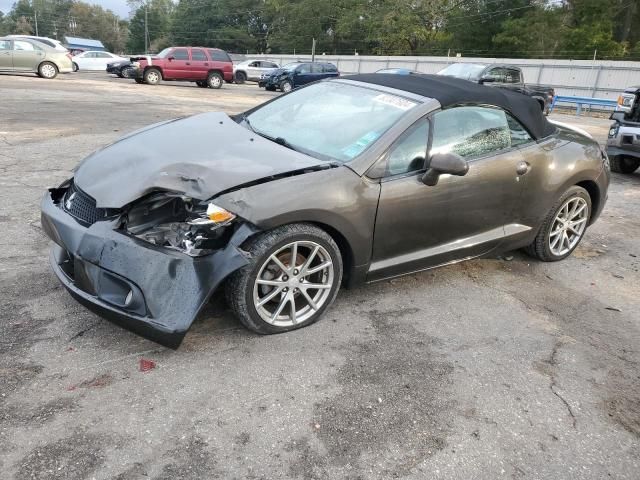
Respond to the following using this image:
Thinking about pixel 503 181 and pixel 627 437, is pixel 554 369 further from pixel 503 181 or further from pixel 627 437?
pixel 503 181

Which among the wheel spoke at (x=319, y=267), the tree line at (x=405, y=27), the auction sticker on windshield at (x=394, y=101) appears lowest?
the wheel spoke at (x=319, y=267)

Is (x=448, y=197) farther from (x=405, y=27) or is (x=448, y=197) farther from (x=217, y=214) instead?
(x=405, y=27)

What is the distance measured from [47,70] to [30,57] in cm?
78

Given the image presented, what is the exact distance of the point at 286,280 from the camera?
3.21 m

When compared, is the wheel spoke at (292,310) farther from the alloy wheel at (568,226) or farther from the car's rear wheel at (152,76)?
the car's rear wheel at (152,76)

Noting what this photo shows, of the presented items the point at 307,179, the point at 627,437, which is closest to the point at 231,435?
the point at 307,179

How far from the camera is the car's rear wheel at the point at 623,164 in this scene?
9047 millimetres

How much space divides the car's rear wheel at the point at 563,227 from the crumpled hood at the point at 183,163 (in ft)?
7.67

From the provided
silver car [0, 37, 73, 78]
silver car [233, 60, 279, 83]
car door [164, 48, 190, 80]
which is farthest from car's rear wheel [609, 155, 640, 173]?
silver car [233, 60, 279, 83]

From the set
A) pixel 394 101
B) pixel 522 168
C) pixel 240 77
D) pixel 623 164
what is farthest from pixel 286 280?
pixel 240 77

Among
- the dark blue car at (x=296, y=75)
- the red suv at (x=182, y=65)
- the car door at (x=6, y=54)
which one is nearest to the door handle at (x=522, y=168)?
the red suv at (x=182, y=65)

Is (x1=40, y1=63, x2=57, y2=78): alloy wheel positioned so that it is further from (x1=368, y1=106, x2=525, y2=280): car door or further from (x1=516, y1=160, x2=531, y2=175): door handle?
(x1=516, y1=160, x2=531, y2=175): door handle

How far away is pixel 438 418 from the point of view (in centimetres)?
268

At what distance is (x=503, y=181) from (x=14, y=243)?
381cm
